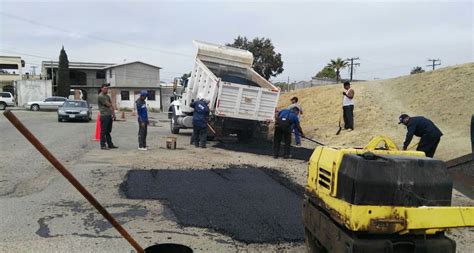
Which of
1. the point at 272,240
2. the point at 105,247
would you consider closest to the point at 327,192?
the point at 272,240

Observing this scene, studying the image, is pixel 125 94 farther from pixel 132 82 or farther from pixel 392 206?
pixel 392 206

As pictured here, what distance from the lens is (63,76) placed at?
6169 centimetres

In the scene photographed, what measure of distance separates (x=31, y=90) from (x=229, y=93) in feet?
145

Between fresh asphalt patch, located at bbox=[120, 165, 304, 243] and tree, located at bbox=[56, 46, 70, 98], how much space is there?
56.8 m

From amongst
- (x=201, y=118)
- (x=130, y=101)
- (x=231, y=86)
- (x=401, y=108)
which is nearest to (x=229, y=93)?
(x=231, y=86)

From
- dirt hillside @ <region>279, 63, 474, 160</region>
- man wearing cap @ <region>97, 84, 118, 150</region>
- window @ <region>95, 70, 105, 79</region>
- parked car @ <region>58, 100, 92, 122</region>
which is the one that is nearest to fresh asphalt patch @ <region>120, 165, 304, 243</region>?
man wearing cap @ <region>97, 84, 118, 150</region>

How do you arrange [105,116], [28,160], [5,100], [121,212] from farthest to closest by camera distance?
[5,100]
[105,116]
[28,160]
[121,212]

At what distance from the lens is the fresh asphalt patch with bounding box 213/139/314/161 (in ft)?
42.2

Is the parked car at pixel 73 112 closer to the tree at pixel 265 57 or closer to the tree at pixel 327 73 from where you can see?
the tree at pixel 265 57

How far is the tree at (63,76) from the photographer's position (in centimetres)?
6128

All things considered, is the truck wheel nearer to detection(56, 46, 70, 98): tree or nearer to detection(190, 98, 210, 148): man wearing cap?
detection(190, 98, 210, 148): man wearing cap

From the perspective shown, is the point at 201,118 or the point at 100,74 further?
the point at 100,74

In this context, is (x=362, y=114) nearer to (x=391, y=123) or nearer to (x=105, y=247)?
(x=391, y=123)

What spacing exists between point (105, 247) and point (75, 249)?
312 mm
